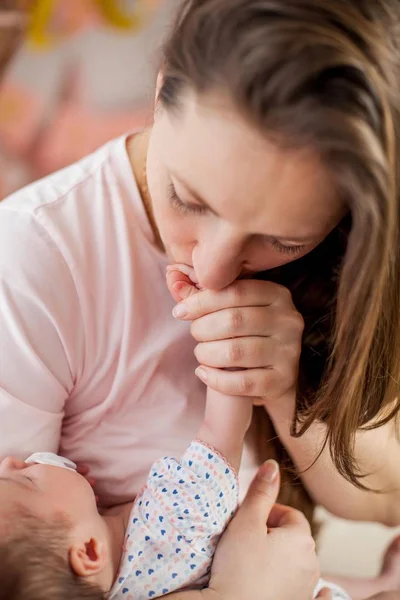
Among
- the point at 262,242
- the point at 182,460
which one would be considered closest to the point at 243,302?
the point at 262,242

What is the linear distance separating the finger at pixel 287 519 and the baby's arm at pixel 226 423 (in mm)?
153

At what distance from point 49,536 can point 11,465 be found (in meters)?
0.11

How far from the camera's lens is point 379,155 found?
742 millimetres

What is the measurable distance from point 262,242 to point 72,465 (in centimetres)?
46

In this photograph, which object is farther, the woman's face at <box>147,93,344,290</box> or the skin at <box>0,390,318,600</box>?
the skin at <box>0,390,318,600</box>

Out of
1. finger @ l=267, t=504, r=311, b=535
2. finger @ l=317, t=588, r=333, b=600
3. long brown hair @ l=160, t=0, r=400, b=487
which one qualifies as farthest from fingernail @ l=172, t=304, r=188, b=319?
finger @ l=317, t=588, r=333, b=600

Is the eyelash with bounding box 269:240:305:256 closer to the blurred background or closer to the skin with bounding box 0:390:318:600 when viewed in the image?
the skin with bounding box 0:390:318:600

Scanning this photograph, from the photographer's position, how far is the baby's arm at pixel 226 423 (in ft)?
3.51

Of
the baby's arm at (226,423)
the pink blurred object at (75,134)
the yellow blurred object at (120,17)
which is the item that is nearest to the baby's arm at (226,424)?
the baby's arm at (226,423)

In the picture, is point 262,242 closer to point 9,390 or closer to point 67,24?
point 9,390

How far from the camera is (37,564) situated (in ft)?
3.02

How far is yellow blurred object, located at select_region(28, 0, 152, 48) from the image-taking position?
2.20m

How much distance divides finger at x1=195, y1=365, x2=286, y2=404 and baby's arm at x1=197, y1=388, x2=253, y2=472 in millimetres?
33

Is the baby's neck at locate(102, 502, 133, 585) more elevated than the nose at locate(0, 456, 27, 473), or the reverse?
the nose at locate(0, 456, 27, 473)
